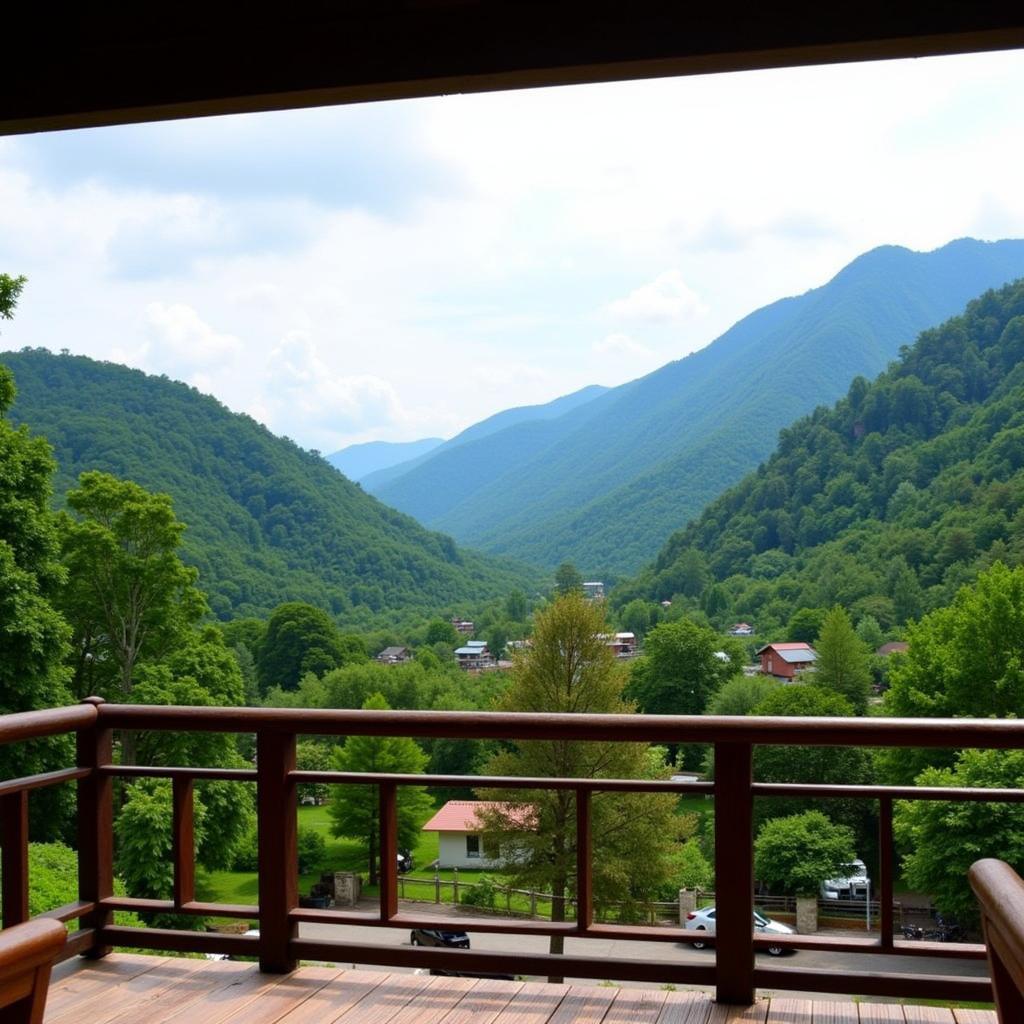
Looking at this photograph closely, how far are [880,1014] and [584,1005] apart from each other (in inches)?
28.0

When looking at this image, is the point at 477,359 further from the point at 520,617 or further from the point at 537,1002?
the point at 537,1002

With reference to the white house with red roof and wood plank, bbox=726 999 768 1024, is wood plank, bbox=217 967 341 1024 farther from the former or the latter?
the white house with red roof

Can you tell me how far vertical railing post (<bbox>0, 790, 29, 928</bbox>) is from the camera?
9.12 feet


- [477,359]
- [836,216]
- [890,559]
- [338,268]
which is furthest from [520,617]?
[836,216]

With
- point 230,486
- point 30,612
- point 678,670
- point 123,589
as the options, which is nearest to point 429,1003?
point 30,612

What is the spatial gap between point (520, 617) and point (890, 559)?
1661 cm

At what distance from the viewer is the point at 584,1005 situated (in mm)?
2617

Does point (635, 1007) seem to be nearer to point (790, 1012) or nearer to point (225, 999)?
point (790, 1012)

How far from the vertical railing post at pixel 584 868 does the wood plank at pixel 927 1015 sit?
775mm

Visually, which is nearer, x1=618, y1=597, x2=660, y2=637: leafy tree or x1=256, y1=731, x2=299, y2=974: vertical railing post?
x1=256, y1=731, x2=299, y2=974: vertical railing post

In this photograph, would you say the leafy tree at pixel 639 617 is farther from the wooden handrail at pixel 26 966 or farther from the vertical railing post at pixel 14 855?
the wooden handrail at pixel 26 966

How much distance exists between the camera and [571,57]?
4.94 ft

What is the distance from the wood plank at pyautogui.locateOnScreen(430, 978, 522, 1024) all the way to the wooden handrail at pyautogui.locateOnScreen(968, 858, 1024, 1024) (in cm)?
177

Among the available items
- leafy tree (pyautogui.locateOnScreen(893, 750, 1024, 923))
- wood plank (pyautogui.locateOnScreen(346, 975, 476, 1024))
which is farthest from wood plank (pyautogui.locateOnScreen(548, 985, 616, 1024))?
leafy tree (pyautogui.locateOnScreen(893, 750, 1024, 923))
